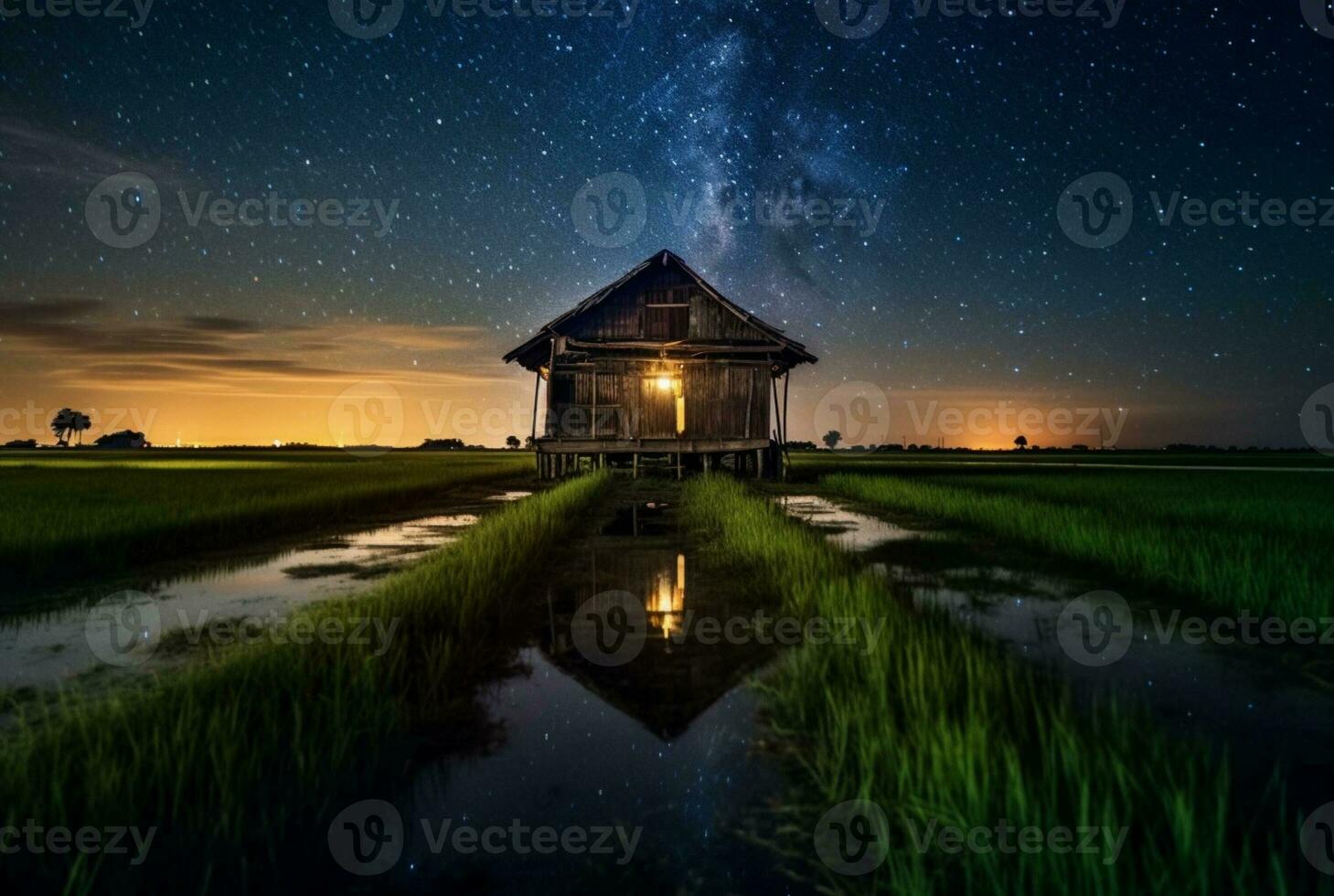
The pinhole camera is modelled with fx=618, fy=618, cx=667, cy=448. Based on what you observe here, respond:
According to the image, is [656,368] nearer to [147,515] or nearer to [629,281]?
[629,281]

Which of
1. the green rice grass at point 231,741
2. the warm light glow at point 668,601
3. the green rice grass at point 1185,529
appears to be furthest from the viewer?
the green rice grass at point 1185,529

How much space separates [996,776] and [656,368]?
18691mm

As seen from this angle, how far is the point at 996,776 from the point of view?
236 centimetres

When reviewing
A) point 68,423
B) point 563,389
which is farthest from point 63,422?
point 563,389

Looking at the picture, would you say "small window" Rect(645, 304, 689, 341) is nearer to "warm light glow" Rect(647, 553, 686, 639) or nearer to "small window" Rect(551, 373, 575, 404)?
"small window" Rect(551, 373, 575, 404)

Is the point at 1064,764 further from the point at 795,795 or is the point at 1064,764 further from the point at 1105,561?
the point at 1105,561

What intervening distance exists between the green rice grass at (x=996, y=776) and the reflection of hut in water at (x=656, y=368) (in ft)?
54.3

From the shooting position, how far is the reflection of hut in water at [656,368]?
792 inches

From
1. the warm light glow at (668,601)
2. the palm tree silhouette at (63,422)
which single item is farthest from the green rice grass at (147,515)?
the palm tree silhouette at (63,422)

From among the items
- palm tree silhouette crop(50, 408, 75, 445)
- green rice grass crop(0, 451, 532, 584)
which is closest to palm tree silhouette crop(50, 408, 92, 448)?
palm tree silhouette crop(50, 408, 75, 445)

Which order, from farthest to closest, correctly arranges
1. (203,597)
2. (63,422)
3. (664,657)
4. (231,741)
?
(63,422) → (203,597) → (664,657) → (231,741)

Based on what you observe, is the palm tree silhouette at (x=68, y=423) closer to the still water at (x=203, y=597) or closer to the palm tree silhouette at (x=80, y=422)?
the palm tree silhouette at (x=80, y=422)

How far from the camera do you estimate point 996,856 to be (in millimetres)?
1988

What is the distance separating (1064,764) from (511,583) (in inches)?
202
